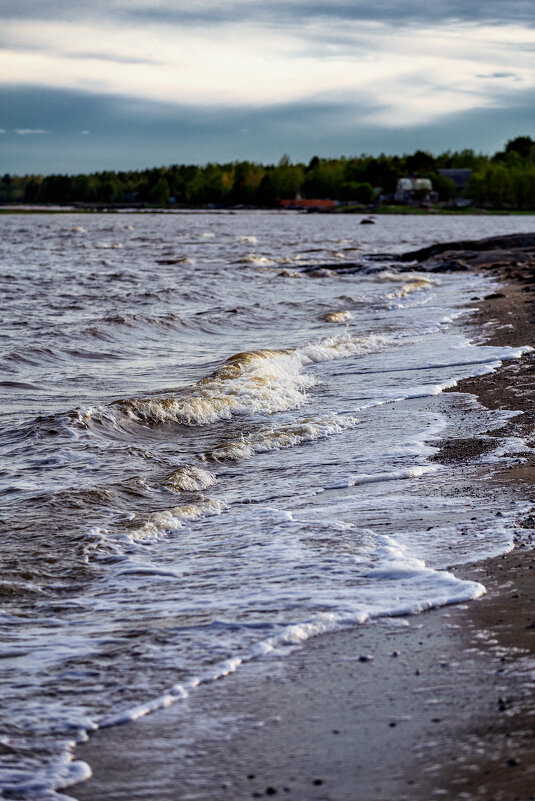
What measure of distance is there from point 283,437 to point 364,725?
15.8ft

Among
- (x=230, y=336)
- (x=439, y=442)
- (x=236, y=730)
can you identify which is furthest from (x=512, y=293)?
(x=236, y=730)

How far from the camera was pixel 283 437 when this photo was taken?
764cm

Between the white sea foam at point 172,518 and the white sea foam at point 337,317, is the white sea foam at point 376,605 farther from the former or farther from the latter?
the white sea foam at point 337,317

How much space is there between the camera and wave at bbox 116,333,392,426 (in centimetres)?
866

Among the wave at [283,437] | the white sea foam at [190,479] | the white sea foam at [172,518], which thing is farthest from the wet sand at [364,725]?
the wave at [283,437]

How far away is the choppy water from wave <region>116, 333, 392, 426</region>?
0.03 meters

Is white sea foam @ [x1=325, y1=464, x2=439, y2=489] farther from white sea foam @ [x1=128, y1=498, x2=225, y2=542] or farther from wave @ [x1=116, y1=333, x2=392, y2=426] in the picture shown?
wave @ [x1=116, y1=333, x2=392, y2=426]

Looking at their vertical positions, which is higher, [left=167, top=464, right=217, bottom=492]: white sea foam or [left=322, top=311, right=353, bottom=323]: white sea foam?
[left=322, top=311, right=353, bottom=323]: white sea foam

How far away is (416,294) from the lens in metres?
24.2

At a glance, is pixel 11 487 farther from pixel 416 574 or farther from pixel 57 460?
pixel 416 574

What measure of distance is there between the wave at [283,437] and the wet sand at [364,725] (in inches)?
138

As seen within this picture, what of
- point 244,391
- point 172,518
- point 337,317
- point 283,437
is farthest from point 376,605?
point 337,317

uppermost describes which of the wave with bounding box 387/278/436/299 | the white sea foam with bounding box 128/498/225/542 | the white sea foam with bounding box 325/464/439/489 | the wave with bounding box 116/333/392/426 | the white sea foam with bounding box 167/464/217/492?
the wave with bounding box 387/278/436/299

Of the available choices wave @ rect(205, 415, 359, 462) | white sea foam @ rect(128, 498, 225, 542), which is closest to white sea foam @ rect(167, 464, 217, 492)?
white sea foam @ rect(128, 498, 225, 542)
